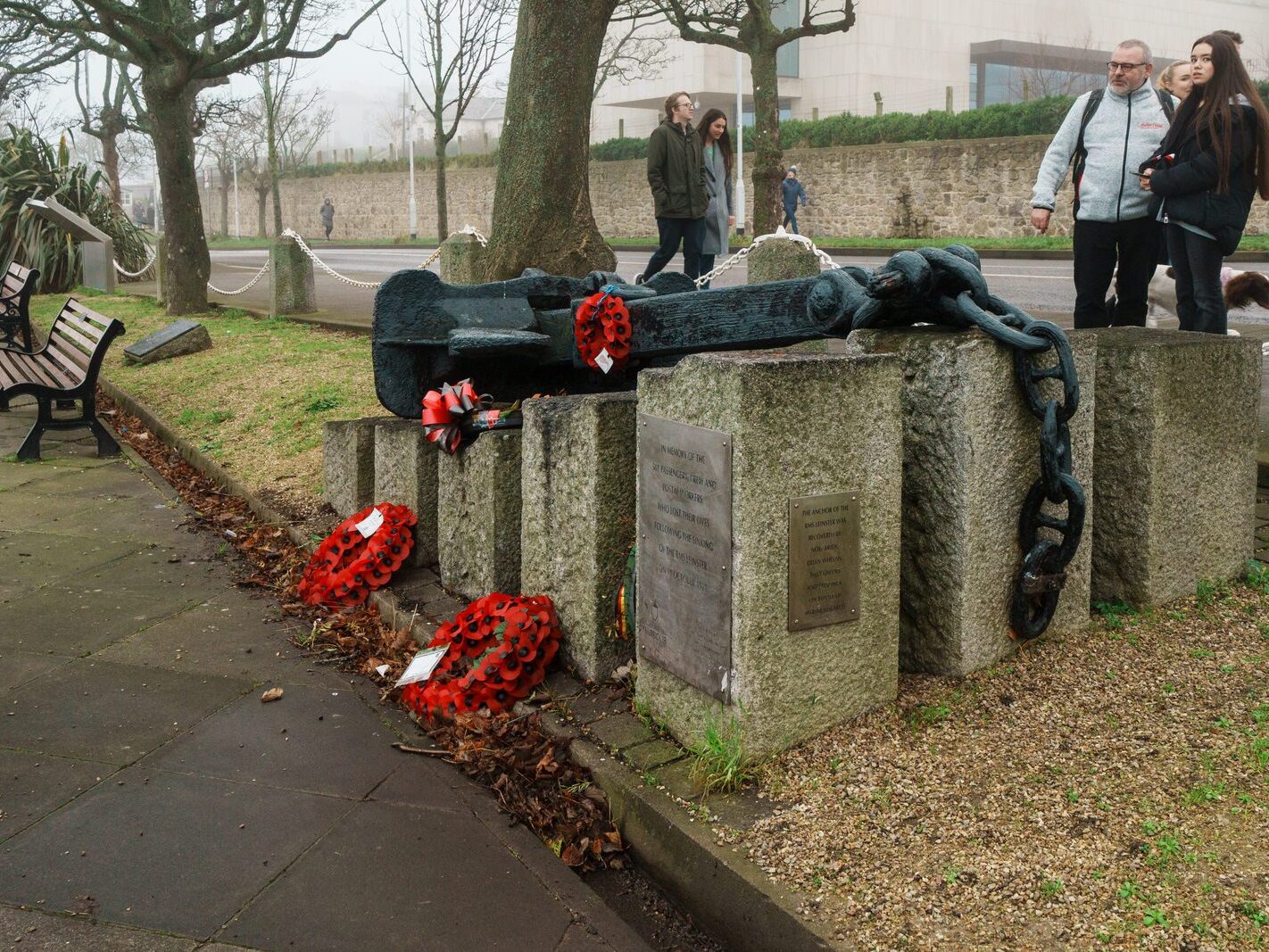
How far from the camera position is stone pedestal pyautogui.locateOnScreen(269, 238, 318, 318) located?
45.6 ft

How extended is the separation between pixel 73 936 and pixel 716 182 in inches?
357

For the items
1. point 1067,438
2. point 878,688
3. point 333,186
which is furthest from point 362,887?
point 333,186

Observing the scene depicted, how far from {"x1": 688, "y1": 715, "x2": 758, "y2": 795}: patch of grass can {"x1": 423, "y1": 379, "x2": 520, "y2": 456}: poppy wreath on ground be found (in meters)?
1.73

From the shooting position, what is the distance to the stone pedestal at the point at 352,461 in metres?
5.73

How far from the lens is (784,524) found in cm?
311

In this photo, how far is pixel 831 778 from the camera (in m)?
3.07

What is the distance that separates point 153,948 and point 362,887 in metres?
0.49

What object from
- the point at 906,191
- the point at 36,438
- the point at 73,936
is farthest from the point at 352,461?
the point at 906,191

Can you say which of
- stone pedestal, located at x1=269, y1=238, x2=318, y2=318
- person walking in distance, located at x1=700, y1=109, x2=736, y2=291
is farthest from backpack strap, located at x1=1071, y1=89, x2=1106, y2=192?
stone pedestal, located at x1=269, y1=238, x2=318, y2=318

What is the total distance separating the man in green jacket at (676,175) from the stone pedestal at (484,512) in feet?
17.1

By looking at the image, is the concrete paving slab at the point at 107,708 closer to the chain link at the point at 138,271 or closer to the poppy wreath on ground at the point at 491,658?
the poppy wreath on ground at the point at 491,658

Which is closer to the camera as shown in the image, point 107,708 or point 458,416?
point 107,708

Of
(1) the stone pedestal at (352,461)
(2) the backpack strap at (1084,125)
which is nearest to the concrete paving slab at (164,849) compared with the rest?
(1) the stone pedestal at (352,461)

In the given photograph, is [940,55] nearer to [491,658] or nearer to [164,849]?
[491,658]
